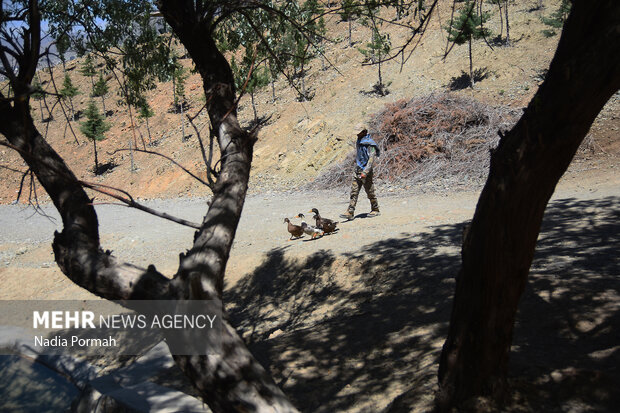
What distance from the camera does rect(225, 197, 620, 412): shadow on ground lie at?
10.5 feet

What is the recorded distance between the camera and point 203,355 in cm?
231

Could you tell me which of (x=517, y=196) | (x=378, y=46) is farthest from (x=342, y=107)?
(x=517, y=196)

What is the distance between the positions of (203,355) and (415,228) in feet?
22.1

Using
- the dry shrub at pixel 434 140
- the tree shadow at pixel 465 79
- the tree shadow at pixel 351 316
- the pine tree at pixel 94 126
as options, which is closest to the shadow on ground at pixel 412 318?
the tree shadow at pixel 351 316

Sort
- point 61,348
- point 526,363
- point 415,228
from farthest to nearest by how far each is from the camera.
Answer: point 415,228
point 61,348
point 526,363

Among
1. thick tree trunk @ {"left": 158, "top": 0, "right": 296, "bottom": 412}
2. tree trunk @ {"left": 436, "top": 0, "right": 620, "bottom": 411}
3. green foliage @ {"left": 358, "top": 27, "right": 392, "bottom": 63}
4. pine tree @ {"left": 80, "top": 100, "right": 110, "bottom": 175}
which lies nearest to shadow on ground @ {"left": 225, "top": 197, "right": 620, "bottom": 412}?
tree trunk @ {"left": 436, "top": 0, "right": 620, "bottom": 411}

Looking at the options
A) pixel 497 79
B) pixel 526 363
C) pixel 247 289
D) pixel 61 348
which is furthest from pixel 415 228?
pixel 497 79

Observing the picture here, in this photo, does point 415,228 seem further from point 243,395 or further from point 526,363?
point 243,395

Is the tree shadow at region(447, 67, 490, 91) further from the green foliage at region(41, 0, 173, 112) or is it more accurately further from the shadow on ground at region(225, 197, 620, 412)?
the green foliage at region(41, 0, 173, 112)

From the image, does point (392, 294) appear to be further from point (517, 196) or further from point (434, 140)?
point (434, 140)

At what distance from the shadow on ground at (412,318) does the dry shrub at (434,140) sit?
17.0ft

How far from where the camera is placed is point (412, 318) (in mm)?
5145

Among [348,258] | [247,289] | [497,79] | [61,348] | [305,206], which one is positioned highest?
[497,79]

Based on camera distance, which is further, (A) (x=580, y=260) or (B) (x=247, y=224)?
(B) (x=247, y=224)
